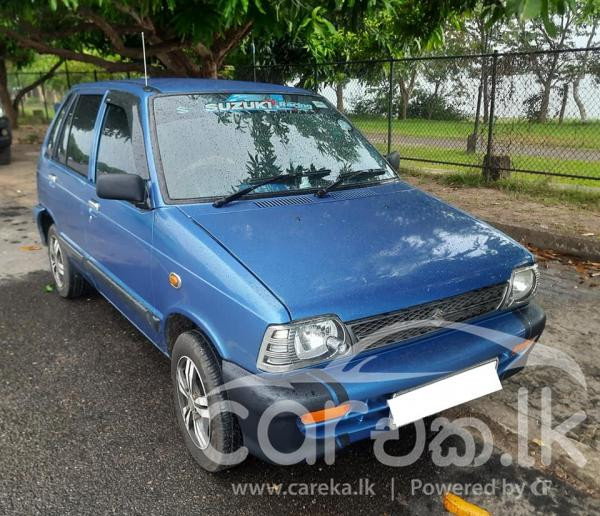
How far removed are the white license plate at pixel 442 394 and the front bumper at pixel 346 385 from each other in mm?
37

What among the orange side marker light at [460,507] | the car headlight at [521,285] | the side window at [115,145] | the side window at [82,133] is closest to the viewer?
the orange side marker light at [460,507]

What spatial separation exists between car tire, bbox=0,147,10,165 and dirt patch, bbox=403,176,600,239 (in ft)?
31.2

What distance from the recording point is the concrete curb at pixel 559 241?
18.0 feet

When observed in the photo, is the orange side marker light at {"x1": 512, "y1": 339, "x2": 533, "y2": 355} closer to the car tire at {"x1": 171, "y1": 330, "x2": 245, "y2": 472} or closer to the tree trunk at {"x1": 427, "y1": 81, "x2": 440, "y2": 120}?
the car tire at {"x1": 171, "y1": 330, "x2": 245, "y2": 472}

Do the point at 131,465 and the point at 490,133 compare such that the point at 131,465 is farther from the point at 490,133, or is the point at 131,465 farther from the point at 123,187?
the point at 490,133

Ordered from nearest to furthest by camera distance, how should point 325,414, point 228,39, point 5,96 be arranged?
1. point 325,414
2. point 228,39
3. point 5,96

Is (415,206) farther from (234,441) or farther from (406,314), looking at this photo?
(234,441)

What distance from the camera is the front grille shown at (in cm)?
235

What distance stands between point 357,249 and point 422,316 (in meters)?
0.44

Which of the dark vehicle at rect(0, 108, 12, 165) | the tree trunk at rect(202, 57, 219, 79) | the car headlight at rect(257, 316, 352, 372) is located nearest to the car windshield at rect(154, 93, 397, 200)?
the car headlight at rect(257, 316, 352, 372)

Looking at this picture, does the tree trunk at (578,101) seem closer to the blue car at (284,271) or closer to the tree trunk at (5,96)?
the blue car at (284,271)

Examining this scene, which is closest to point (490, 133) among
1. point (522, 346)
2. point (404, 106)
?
point (404, 106)

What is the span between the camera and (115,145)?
357cm

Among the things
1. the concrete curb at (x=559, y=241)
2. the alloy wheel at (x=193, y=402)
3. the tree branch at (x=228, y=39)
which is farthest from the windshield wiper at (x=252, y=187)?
the tree branch at (x=228, y=39)
